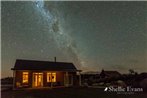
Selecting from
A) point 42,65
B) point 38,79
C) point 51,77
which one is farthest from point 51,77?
point 42,65

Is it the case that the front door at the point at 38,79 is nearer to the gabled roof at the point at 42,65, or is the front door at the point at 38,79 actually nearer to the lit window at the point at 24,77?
the gabled roof at the point at 42,65

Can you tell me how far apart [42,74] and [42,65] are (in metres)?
1.26

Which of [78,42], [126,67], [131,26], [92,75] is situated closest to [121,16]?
[131,26]

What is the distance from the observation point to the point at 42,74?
2325cm

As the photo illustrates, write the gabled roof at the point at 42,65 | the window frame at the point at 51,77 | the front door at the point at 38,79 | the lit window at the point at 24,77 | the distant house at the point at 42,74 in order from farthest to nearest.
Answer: the window frame at the point at 51,77
the front door at the point at 38,79
the gabled roof at the point at 42,65
the lit window at the point at 24,77
the distant house at the point at 42,74

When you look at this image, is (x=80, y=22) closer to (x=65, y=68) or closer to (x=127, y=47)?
(x=127, y=47)

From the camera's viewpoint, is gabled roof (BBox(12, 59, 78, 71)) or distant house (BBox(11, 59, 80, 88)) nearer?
distant house (BBox(11, 59, 80, 88))

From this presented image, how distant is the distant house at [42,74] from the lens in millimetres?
21703

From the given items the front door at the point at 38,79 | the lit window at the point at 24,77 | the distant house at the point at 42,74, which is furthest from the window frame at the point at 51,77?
the lit window at the point at 24,77

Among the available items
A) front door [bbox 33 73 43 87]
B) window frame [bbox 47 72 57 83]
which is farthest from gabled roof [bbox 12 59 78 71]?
front door [bbox 33 73 43 87]

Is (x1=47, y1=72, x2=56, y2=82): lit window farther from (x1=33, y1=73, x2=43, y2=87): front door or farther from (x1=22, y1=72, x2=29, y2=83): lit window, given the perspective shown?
(x1=22, y1=72, x2=29, y2=83): lit window

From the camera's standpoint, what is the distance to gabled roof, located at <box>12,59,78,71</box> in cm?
2231

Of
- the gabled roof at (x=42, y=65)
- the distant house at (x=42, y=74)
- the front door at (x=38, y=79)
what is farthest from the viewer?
the front door at (x=38, y=79)

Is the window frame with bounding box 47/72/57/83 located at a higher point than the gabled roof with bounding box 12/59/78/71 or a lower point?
lower
